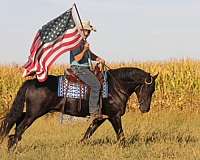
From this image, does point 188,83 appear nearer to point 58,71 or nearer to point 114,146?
point 58,71

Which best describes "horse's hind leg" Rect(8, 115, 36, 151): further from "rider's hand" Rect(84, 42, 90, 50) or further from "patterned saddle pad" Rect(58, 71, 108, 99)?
"rider's hand" Rect(84, 42, 90, 50)

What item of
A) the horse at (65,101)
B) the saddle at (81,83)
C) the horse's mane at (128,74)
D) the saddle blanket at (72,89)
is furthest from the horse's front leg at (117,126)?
the horse's mane at (128,74)

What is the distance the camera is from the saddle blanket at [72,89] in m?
10.9

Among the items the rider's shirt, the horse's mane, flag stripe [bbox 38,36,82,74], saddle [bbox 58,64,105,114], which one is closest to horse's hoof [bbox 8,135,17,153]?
saddle [bbox 58,64,105,114]

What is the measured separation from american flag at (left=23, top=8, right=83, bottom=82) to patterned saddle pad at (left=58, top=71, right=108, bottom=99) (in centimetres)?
44

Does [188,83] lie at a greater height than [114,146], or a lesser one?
greater

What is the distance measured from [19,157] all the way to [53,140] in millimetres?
3601

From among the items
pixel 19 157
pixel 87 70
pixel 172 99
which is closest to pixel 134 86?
pixel 87 70

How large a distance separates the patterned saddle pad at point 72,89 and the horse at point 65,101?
0.32 ft

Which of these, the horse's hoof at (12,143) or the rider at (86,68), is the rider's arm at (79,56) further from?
the horse's hoof at (12,143)

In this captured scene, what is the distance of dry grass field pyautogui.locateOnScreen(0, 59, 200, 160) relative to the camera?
961cm

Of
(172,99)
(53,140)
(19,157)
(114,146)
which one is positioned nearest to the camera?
(19,157)

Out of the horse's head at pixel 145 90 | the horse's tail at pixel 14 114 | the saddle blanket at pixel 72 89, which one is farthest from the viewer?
the horse's head at pixel 145 90

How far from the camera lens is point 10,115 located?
10.9m
